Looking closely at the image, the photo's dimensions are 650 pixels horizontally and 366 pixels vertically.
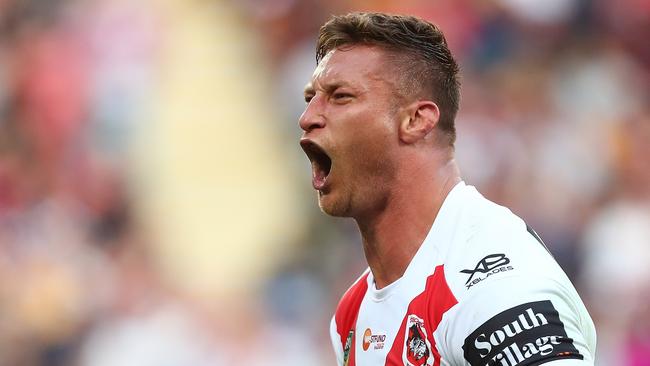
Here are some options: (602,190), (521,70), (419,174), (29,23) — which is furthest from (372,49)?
(29,23)

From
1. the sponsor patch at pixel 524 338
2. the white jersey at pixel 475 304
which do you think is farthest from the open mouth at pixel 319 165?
the sponsor patch at pixel 524 338

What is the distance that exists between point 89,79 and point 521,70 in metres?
3.81

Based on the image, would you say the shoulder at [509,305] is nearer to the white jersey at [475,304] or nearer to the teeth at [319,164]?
the white jersey at [475,304]

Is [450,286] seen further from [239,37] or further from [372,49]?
[239,37]

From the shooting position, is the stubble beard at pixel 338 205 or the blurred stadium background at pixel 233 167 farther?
the blurred stadium background at pixel 233 167

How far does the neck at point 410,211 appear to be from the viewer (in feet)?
11.1

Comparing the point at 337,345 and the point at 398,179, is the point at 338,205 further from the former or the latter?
the point at 337,345

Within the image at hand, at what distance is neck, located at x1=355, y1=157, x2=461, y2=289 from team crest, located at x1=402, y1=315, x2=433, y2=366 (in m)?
0.29

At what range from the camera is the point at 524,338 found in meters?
2.68

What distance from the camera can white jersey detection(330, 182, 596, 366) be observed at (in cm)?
270

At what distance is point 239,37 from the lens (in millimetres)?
9719

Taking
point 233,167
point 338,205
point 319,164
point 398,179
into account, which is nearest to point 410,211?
point 398,179

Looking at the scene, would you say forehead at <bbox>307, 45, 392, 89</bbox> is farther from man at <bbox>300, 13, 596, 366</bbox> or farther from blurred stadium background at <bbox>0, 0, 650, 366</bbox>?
blurred stadium background at <bbox>0, 0, 650, 366</bbox>

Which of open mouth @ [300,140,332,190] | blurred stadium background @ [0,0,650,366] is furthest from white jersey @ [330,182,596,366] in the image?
blurred stadium background @ [0,0,650,366]
